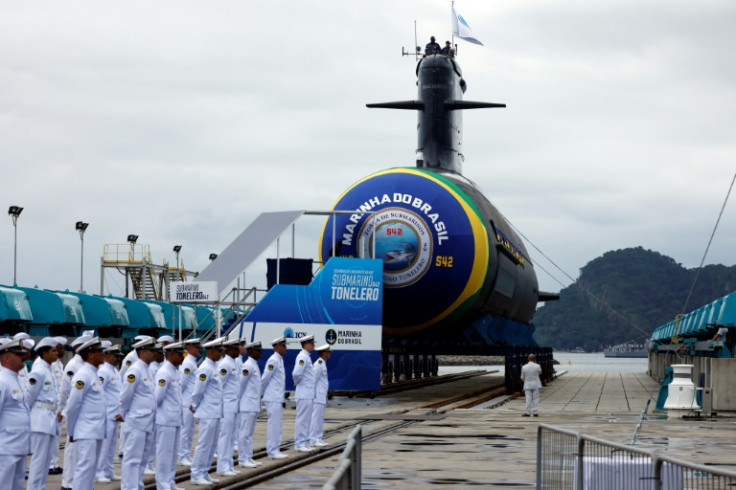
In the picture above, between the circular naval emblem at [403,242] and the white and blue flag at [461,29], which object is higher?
the white and blue flag at [461,29]

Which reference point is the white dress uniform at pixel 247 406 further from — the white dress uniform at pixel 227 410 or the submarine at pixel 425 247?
the submarine at pixel 425 247

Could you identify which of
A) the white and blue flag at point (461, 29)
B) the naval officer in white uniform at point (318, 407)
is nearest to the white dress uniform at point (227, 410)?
the naval officer in white uniform at point (318, 407)

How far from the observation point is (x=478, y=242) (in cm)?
2855

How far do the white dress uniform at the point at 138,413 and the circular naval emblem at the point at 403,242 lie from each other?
1539cm

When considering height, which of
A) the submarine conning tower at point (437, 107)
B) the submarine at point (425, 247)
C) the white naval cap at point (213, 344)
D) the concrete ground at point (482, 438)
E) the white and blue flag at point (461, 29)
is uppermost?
the white and blue flag at point (461, 29)

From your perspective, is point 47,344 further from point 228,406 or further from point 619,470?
point 619,470

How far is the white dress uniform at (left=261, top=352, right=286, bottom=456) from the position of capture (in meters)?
17.2

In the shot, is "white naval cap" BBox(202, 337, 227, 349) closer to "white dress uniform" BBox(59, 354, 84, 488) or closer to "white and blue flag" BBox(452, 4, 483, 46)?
"white dress uniform" BBox(59, 354, 84, 488)

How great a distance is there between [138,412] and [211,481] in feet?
5.77

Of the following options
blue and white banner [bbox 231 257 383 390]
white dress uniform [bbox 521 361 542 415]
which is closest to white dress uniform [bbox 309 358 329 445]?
blue and white banner [bbox 231 257 383 390]

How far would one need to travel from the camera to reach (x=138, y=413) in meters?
12.9

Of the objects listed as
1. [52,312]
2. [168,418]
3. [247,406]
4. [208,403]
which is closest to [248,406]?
[247,406]

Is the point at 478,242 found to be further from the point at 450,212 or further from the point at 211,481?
the point at 211,481

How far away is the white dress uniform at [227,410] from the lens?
49.2 feet
